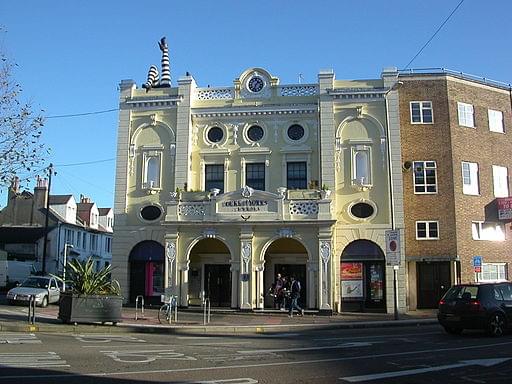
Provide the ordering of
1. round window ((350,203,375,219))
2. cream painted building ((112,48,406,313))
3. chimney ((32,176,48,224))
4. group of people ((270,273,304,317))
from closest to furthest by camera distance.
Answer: group of people ((270,273,304,317)), cream painted building ((112,48,406,313)), round window ((350,203,375,219)), chimney ((32,176,48,224))

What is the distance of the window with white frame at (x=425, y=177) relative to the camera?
2927 cm

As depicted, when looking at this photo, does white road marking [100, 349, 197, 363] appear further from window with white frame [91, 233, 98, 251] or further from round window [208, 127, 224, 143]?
window with white frame [91, 233, 98, 251]

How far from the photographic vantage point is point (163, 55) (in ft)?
115

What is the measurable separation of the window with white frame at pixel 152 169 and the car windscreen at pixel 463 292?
56.7 feet

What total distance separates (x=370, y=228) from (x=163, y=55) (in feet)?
55.6

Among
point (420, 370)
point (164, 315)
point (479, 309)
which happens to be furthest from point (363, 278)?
point (420, 370)

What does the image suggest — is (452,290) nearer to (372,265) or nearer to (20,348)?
(372,265)

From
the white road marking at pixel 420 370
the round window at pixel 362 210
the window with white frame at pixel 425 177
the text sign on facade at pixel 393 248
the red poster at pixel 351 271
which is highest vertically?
the window with white frame at pixel 425 177

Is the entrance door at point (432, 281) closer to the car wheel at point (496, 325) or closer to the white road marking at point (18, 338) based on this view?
the car wheel at point (496, 325)

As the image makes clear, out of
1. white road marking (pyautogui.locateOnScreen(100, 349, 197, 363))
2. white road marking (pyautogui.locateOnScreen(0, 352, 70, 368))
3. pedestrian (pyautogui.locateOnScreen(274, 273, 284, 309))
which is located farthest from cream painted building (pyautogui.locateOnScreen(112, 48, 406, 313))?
white road marking (pyautogui.locateOnScreen(0, 352, 70, 368))

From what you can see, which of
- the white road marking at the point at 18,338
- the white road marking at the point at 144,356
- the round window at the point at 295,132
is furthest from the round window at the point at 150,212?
the white road marking at the point at 144,356

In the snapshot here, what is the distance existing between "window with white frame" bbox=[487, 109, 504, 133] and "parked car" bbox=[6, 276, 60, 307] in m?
25.1

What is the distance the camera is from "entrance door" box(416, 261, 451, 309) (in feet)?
93.8

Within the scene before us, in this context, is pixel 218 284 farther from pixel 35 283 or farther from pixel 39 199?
pixel 39 199
